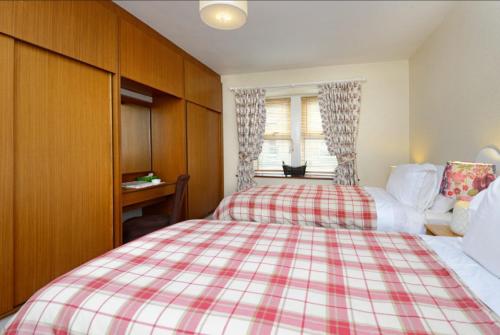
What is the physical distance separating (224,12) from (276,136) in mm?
2924

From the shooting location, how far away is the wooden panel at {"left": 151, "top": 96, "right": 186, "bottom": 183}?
3.32 m

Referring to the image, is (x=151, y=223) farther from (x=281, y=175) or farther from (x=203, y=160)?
(x=281, y=175)

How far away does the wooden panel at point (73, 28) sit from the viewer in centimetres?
164

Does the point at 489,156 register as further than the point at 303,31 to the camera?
No

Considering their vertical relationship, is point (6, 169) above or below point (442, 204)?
above

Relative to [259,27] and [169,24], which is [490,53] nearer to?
[259,27]

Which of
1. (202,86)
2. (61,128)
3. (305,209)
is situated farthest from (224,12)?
(202,86)

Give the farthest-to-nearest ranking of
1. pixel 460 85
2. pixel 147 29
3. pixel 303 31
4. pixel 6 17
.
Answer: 1. pixel 303 31
2. pixel 147 29
3. pixel 460 85
4. pixel 6 17

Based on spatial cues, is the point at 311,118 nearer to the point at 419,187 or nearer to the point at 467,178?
the point at 419,187

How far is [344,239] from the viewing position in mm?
1299

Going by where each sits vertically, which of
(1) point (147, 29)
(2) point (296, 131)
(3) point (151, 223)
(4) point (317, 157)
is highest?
(1) point (147, 29)

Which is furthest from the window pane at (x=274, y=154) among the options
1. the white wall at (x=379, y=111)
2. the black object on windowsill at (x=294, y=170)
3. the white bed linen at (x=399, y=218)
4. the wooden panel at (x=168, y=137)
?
the white bed linen at (x=399, y=218)

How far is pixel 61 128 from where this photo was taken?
1.89m

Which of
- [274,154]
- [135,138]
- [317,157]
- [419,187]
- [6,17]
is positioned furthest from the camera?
[274,154]
